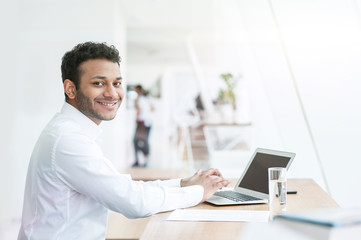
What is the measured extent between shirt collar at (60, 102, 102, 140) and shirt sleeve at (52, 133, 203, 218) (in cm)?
15

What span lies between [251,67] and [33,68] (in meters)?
2.35

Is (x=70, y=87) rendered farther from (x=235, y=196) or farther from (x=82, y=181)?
(x=235, y=196)

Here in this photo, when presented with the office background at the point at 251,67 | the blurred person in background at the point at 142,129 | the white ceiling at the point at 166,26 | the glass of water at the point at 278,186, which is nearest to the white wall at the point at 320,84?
the office background at the point at 251,67

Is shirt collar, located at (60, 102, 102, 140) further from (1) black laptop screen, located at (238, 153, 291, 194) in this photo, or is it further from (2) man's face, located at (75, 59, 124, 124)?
(1) black laptop screen, located at (238, 153, 291, 194)

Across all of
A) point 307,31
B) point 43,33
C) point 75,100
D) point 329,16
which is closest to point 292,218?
point 75,100

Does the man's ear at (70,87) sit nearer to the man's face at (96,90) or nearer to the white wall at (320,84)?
the man's face at (96,90)

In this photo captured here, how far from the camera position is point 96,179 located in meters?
1.40

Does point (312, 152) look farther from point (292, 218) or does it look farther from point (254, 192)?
point (292, 218)

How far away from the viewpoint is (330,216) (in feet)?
2.56

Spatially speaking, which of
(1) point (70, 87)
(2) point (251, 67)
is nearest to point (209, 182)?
(1) point (70, 87)

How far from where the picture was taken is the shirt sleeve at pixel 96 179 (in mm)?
1396

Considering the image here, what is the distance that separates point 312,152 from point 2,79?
2.65 meters

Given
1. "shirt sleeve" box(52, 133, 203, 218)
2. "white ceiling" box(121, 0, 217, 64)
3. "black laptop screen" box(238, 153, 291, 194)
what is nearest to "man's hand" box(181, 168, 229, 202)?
"black laptop screen" box(238, 153, 291, 194)

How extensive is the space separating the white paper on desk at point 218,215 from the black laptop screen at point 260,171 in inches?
8.5
